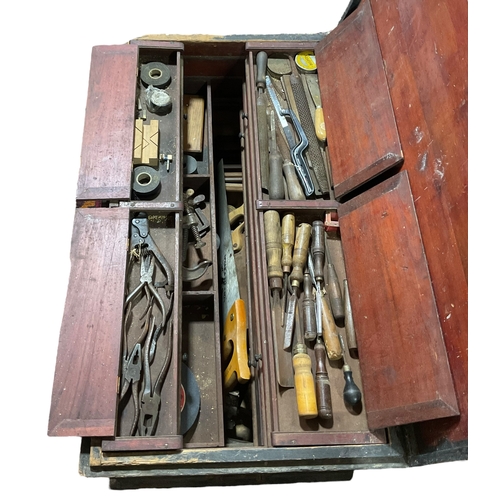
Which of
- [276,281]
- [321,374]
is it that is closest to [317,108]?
[276,281]

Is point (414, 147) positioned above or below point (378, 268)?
above

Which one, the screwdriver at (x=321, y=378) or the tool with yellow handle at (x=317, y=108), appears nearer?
the screwdriver at (x=321, y=378)

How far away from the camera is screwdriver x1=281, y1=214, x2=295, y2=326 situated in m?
2.17

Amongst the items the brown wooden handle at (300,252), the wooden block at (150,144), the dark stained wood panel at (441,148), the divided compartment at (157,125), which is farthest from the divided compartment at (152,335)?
the dark stained wood panel at (441,148)

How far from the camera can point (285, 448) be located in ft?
5.83

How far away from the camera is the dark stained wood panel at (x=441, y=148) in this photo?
63.9 inches

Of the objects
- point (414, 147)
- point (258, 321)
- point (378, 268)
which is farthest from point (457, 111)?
point (258, 321)

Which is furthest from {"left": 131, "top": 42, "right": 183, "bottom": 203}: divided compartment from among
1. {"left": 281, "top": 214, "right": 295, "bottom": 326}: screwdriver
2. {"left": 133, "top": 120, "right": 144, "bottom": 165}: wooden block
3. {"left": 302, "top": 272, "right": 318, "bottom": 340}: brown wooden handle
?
{"left": 302, "top": 272, "right": 318, "bottom": 340}: brown wooden handle

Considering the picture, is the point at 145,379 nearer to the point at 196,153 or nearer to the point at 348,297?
the point at 348,297

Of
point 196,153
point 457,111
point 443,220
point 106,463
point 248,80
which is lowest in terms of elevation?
point 106,463

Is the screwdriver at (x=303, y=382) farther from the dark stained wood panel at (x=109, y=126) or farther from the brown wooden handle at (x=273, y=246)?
the dark stained wood panel at (x=109, y=126)

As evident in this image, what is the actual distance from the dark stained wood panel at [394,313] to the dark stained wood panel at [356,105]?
0.14 m

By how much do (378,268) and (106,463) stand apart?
3.85 feet

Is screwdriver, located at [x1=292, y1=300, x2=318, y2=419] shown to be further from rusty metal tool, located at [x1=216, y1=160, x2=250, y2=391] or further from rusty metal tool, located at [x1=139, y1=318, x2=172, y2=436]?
rusty metal tool, located at [x1=139, y1=318, x2=172, y2=436]
